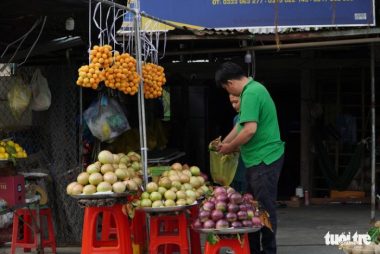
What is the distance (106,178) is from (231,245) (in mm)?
1244

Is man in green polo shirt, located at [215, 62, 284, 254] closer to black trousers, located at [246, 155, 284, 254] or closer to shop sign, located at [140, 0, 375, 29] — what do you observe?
black trousers, located at [246, 155, 284, 254]

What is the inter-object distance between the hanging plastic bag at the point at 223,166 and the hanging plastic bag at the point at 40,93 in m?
2.32

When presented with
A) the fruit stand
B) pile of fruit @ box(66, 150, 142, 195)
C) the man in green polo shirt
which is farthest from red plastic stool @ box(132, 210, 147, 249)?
the man in green polo shirt

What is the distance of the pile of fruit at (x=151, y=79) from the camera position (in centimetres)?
636

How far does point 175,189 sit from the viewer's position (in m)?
5.93

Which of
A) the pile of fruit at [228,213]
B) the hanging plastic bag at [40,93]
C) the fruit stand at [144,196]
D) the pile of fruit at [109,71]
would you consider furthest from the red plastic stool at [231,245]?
the hanging plastic bag at [40,93]

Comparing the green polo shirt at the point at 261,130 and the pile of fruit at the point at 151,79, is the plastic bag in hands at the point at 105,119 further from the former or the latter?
the green polo shirt at the point at 261,130

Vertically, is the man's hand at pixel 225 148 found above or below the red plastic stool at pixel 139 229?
→ above

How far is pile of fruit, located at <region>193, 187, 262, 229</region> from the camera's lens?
5.43 m

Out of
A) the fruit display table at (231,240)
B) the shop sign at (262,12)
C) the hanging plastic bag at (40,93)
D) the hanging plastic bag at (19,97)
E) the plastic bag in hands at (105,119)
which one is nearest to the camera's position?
the fruit display table at (231,240)

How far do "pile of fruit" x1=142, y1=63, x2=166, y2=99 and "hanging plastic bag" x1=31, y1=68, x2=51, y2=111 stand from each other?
5.98 feet

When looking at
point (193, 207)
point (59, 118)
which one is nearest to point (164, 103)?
point (59, 118)

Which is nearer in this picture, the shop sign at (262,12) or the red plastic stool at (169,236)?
the red plastic stool at (169,236)

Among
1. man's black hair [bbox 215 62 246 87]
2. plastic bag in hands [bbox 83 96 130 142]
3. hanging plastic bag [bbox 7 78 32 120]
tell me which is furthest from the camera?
hanging plastic bag [bbox 7 78 32 120]
